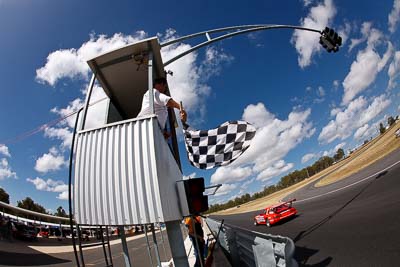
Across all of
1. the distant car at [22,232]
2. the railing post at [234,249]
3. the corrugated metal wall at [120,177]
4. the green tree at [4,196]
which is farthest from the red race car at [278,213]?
the green tree at [4,196]

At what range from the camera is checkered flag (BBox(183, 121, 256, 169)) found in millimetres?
4449

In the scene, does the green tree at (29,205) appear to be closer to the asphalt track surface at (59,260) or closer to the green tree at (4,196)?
the green tree at (4,196)

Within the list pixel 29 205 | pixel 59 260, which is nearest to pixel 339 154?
pixel 29 205

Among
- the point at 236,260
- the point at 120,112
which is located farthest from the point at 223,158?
the point at 236,260

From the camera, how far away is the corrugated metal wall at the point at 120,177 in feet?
7.86

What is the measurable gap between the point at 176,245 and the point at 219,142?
2.26 metres

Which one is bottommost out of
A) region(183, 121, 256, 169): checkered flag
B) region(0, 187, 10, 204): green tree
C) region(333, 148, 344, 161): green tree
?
region(333, 148, 344, 161): green tree

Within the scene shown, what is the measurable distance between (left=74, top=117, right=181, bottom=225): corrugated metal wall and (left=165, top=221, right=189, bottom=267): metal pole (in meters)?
0.32

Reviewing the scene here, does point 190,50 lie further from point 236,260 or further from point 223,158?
point 236,260

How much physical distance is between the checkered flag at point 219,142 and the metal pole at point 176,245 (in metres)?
2.05

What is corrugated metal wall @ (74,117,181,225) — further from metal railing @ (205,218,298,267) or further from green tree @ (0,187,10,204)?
green tree @ (0,187,10,204)

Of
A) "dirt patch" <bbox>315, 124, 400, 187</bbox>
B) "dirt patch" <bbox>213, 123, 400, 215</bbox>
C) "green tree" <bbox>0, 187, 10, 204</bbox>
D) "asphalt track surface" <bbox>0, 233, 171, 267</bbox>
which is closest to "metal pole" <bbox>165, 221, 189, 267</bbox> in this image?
"asphalt track surface" <bbox>0, 233, 171, 267</bbox>

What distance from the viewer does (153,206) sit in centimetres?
236

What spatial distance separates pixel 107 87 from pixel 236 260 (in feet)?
16.4
